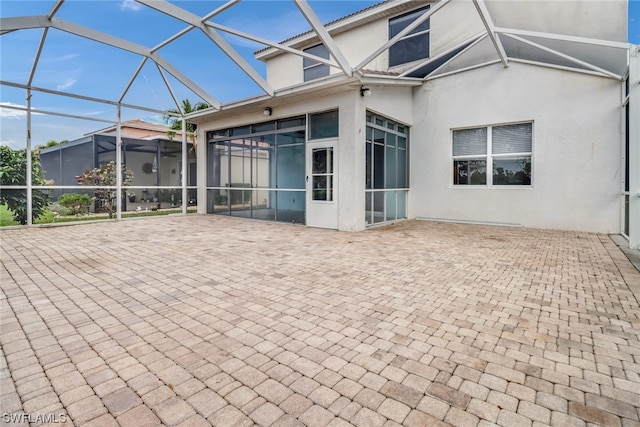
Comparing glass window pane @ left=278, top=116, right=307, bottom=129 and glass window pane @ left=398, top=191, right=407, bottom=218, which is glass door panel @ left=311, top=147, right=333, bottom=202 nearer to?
glass window pane @ left=278, top=116, right=307, bottom=129

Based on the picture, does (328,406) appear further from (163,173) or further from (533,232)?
(163,173)

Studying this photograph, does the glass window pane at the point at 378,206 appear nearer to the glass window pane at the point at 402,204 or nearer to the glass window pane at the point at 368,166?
the glass window pane at the point at 368,166

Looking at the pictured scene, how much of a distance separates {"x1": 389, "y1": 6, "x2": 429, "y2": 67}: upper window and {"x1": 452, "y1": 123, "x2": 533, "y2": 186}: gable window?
3.33 m

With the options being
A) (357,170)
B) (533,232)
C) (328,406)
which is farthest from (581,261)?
(328,406)

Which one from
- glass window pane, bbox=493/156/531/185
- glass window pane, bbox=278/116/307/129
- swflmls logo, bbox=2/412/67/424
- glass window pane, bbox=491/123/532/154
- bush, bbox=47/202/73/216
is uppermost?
glass window pane, bbox=278/116/307/129

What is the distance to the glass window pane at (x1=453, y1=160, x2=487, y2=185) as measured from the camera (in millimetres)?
9331

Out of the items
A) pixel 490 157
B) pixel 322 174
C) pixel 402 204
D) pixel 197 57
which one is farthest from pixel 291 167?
pixel 490 157

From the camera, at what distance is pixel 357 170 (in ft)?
26.2

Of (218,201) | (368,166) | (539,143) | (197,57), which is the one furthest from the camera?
(218,201)

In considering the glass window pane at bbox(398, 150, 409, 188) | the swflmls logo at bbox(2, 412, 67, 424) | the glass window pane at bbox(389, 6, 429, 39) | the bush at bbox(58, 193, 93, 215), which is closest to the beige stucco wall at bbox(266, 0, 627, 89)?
the glass window pane at bbox(389, 6, 429, 39)

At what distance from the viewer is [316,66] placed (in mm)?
13742

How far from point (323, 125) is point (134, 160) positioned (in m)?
13.3

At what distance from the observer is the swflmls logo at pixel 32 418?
1665mm

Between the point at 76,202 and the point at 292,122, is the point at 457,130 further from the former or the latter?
the point at 76,202
